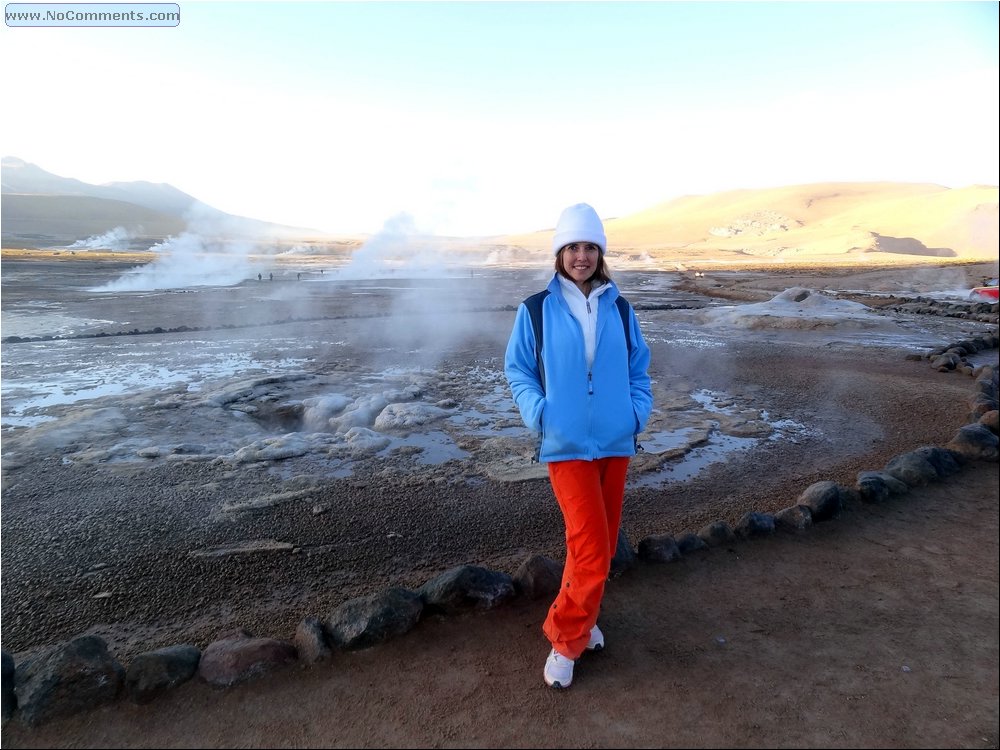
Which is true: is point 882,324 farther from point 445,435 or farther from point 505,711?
point 505,711

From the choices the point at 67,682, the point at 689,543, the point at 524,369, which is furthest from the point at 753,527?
the point at 67,682

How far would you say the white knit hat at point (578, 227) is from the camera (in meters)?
2.34

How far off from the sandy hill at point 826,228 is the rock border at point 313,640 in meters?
49.6

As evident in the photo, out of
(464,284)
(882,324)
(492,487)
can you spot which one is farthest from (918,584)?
(464,284)

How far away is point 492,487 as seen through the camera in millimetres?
4773

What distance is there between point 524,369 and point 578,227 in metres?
0.57

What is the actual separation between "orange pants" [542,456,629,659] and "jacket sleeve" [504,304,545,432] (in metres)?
0.25

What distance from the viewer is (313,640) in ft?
8.73

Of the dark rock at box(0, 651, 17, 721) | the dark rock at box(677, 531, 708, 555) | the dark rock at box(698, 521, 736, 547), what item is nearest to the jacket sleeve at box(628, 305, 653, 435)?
the dark rock at box(677, 531, 708, 555)

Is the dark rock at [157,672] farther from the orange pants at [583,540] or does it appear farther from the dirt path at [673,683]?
the orange pants at [583,540]

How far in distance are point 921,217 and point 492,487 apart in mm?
78052

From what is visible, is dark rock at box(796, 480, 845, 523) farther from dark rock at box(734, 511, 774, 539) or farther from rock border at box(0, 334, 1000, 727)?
dark rock at box(734, 511, 774, 539)

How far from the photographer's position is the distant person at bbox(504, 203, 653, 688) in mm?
Result: 2346

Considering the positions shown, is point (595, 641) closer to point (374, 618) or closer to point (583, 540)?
point (583, 540)
